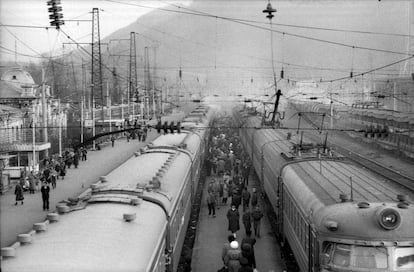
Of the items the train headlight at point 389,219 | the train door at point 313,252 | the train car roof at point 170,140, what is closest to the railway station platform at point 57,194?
the train car roof at point 170,140

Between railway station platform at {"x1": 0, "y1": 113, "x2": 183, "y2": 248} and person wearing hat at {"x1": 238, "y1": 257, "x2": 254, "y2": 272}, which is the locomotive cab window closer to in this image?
person wearing hat at {"x1": 238, "y1": 257, "x2": 254, "y2": 272}

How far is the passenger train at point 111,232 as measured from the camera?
749cm

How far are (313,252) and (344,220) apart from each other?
4.06 ft

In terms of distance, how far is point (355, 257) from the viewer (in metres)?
9.73

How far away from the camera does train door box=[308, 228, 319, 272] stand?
10.8 metres

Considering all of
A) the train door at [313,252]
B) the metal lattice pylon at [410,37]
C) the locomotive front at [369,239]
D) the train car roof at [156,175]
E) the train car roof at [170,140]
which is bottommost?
the train door at [313,252]

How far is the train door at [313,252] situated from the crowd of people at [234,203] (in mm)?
1765

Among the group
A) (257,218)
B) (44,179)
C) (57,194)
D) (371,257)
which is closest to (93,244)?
(371,257)

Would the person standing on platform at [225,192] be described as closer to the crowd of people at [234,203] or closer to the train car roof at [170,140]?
the crowd of people at [234,203]

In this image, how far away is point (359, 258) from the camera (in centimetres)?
968

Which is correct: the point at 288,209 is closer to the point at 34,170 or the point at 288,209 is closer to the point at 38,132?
the point at 34,170

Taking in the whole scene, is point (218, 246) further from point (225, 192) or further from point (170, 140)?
point (170, 140)

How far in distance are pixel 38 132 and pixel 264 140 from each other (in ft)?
A: 64.7

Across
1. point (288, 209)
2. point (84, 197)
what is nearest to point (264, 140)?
point (288, 209)
